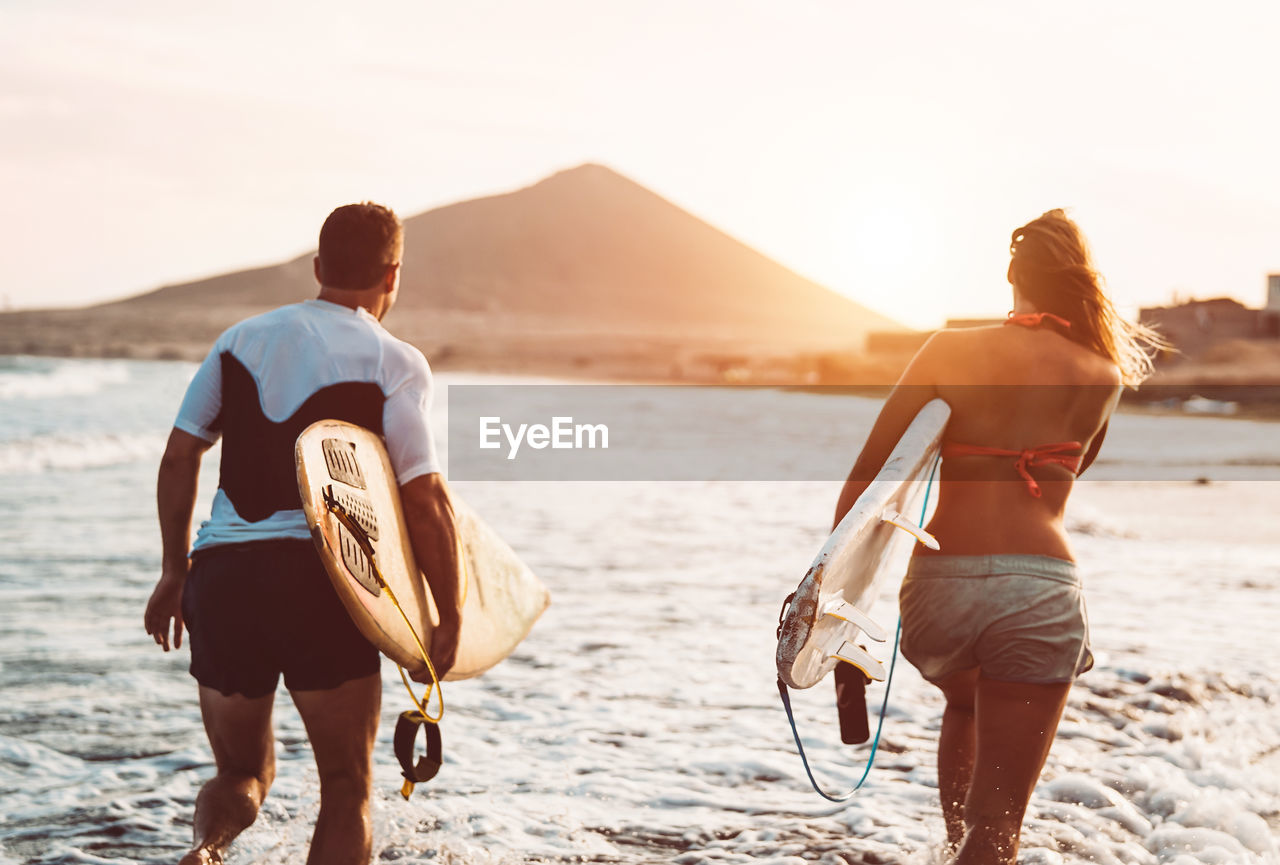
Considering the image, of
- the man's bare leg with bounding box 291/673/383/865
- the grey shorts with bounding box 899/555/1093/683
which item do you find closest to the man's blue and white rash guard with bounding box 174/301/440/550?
the man's bare leg with bounding box 291/673/383/865

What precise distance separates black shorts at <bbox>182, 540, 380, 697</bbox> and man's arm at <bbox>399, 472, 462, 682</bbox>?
0.78 feet

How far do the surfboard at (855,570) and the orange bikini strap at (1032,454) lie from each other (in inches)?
3.2

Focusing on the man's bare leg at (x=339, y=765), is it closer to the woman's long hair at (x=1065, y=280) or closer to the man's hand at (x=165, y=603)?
the man's hand at (x=165, y=603)

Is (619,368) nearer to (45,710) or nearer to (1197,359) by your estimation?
(1197,359)

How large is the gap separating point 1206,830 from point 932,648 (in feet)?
5.72

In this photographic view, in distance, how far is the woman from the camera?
3.14 meters

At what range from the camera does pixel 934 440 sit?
127 inches

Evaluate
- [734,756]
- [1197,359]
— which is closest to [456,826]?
[734,756]

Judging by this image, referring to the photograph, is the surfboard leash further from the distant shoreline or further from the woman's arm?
the distant shoreline

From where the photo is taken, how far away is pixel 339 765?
3066 millimetres

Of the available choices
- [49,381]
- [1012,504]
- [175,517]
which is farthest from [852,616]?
[49,381]

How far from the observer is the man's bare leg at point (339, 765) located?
3049 millimetres

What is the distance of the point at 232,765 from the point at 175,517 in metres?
0.65

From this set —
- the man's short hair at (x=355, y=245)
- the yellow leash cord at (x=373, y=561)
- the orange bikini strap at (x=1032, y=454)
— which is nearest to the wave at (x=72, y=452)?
the man's short hair at (x=355, y=245)
